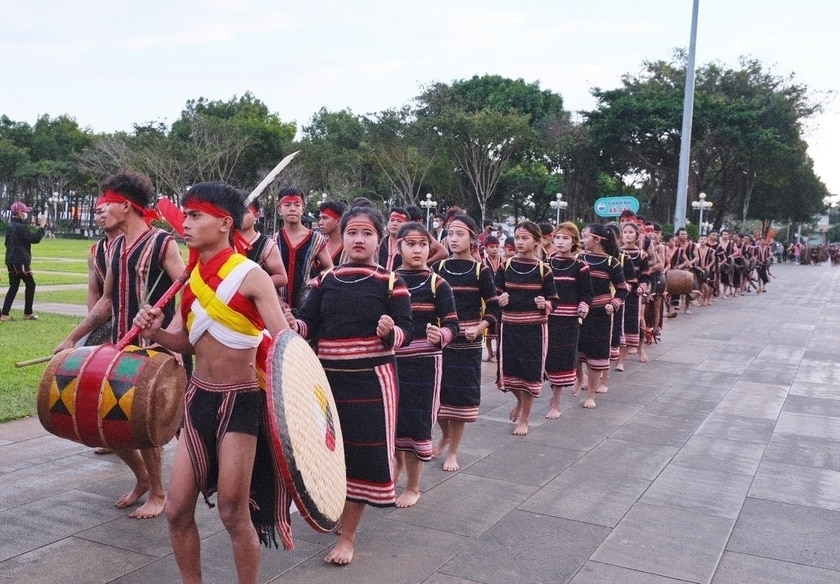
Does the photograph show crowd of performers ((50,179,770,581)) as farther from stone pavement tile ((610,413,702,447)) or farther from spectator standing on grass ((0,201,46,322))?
spectator standing on grass ((0,201,46,322))

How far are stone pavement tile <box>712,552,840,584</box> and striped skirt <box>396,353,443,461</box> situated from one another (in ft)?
5.57

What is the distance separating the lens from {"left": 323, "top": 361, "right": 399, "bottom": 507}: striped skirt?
13.6 feet

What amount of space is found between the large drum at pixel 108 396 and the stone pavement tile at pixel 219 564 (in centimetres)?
59

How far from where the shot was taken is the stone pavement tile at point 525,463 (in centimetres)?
573

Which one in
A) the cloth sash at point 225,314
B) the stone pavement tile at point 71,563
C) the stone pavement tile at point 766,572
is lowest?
→ the stone pavement tile at point 71,563

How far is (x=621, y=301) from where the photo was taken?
8336 millimetres

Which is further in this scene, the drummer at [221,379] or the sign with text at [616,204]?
the sign with text at [616,204]

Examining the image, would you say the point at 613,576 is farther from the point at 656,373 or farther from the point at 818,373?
the point at 818,373

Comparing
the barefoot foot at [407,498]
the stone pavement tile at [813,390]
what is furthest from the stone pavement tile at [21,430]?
the stone pavement tile at [813,390]

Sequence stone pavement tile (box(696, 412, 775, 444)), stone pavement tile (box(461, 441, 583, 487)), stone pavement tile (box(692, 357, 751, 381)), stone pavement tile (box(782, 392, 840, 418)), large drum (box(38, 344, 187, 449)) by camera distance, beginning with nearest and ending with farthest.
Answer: large drum (box(38, 344, 187, 449))
stone pavement tile (box(461, 441, 583, 487))
stone pavement tile (box(696, 412, 775, 444))
stone pavement tile (box(782, 392, 840, 418))
stone pavement tile (box(692, 357, 751, 381))

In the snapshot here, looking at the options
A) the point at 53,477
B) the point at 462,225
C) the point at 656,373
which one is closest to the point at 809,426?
the point at 656,373

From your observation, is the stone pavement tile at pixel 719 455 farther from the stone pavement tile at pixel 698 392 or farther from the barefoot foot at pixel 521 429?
the stone pavement tile at pixel 698 392

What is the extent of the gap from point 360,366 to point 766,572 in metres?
2.28

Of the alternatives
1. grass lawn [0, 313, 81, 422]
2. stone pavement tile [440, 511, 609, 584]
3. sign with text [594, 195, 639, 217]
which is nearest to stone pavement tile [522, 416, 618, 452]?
stone pavement tile [440, 511, 609, 584]
